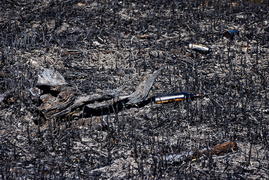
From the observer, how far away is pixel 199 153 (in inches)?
154

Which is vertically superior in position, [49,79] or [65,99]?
[49,79]

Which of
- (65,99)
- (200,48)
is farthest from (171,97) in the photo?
(200,48)

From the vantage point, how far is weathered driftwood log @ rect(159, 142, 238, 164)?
384 cm

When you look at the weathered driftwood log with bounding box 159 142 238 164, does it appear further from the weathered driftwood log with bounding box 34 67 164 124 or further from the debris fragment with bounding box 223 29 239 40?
the debris fragment with bounding box 223 29 239 40

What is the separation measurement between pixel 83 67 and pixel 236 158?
3.42 m

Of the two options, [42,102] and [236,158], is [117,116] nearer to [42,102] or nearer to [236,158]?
[42,102]

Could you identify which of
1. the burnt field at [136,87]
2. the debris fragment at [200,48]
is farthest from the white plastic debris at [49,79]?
the debris fragment at [200,48]

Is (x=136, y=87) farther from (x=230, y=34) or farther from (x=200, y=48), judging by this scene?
(x=230, y=34)

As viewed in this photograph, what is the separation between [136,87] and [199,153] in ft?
6.78

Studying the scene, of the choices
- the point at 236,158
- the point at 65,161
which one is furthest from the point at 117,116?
the point at 236,158

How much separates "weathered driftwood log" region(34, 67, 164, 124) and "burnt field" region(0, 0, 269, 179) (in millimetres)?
42

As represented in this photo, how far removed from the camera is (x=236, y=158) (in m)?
3.91

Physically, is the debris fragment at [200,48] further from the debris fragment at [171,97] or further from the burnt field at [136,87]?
the debris fragment at [171,97]

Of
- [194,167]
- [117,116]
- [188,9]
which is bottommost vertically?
[194,167]
